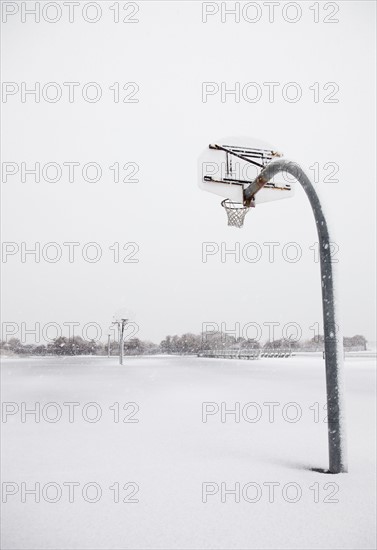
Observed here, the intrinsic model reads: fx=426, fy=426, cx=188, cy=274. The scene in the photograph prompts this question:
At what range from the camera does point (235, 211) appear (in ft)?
20.5

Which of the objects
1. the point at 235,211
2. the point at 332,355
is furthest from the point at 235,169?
the point at 332,355

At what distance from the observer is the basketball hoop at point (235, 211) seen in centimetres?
617

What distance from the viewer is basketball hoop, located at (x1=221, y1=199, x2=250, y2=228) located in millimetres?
6172

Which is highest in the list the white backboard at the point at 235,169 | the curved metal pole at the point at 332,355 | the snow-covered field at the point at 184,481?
the white backboard at the point at 235,169

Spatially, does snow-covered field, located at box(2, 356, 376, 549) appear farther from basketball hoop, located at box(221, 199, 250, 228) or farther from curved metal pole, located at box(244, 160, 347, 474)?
basketball hoop, located at box(221, 199, 250, 228)

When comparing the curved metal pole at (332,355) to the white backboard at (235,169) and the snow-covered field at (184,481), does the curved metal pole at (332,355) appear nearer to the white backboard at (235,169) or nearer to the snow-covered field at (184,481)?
the snow-covered field at (184,481)

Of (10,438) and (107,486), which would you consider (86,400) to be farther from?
(107,486)

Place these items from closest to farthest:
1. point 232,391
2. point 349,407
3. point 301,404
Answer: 1. point 349,407
2. point 301,404
3. point 232,391

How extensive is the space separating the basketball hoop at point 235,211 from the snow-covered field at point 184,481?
306 cm

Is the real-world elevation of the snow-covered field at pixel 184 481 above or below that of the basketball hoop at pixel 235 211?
below

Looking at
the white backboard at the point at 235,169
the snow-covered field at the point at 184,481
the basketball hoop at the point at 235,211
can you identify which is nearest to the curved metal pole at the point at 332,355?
the snow-covered field at the point at 184,481

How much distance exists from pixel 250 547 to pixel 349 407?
6.15m

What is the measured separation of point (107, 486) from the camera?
12.9ft

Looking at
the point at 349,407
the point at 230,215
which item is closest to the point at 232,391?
the point at 349,407
